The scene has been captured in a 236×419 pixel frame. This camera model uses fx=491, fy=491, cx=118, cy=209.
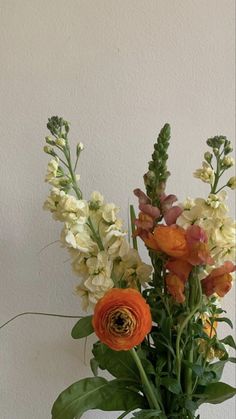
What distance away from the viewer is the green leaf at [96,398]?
0.72 m

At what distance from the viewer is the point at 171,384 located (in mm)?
704

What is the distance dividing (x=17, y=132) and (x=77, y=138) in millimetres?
112

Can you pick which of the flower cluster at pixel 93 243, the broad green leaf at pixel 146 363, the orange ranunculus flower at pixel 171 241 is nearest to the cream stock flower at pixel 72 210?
the flower cluster at pixel 93 243

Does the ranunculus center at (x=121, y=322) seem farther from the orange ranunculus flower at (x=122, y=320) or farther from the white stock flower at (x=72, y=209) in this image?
the white stock flower at (x=72, y=209)

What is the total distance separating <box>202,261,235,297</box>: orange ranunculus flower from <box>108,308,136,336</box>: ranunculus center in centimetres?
14

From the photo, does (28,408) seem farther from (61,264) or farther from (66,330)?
(61,264)

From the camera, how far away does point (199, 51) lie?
99cm

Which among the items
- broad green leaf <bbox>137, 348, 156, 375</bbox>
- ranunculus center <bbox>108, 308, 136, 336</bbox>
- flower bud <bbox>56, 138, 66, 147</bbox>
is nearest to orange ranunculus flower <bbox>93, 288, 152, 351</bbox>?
ranunculus center <bbox>108, 308, 136, 336</bbox>

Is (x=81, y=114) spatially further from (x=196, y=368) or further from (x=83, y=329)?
(x=196, y=368)

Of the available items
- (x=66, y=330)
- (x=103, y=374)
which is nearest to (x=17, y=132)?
(x=66, y=330)

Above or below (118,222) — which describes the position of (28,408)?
below

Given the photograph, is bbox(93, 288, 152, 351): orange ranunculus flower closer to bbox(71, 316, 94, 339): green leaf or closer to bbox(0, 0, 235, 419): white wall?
bbox(71, 316, 94, 339): green leaf

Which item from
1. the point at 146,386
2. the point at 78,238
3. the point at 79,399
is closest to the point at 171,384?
the point at 146,386

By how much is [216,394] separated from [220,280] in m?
0.18
